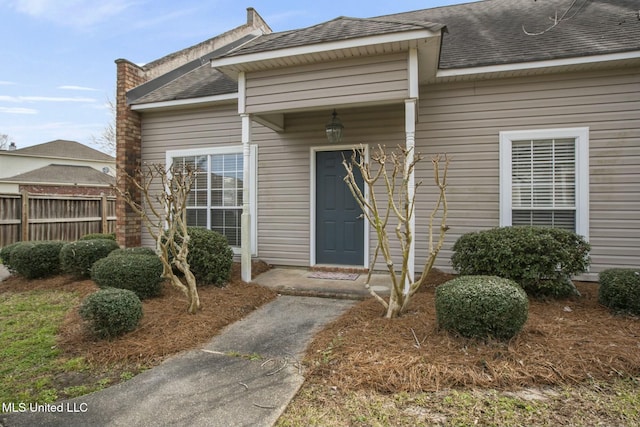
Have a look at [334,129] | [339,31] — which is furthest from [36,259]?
[339,31]

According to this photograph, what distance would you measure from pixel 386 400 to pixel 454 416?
44 cm

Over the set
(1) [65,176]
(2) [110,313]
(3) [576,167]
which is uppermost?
(1) [65,176]

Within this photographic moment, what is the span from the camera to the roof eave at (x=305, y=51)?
14.3ft

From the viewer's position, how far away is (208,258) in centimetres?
524

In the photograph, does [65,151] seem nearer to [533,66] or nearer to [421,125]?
[421,125]

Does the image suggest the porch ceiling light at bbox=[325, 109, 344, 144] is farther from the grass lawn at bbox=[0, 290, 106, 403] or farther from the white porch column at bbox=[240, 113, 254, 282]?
the grass lawn at bbox=[0, 290, 106, 403]

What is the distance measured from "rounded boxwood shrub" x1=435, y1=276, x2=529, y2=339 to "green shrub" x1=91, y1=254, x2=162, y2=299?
3.61 m

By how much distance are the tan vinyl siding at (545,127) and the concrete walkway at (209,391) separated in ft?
11.7

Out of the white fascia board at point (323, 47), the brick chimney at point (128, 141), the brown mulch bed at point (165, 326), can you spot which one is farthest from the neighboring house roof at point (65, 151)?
the white fascia board at point (323, 47)

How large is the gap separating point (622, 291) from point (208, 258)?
16.6ft

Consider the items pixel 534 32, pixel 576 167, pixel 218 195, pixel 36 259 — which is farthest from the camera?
pixel 218 195

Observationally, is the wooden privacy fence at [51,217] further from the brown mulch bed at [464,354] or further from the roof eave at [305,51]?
the brown mulch bed at [464,354]

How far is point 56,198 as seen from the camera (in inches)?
415

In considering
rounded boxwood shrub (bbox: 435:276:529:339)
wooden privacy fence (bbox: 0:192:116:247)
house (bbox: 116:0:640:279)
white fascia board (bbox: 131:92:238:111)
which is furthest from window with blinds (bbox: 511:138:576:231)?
wooden privacy fence (bbox: 0:192:116:247)
